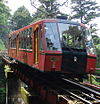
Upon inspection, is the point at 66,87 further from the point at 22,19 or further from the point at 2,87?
the point at 22,19

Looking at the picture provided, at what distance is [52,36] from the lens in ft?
29.5

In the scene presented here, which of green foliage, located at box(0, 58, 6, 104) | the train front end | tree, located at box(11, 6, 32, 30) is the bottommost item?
green foliage, located at box(0, 58, 6, 104)

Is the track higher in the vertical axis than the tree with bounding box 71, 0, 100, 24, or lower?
lower

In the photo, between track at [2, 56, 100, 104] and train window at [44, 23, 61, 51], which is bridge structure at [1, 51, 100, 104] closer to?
track at [2, 56, 100, 104]

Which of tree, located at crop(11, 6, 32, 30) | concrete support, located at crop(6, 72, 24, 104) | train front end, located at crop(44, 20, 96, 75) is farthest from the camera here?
tree, located at crop(11, 6, 32, 30)

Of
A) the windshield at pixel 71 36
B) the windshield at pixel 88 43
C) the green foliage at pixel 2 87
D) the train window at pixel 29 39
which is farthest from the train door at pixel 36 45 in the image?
the green foliage at pixel 2 87

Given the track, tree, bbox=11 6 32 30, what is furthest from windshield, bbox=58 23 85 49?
tree, bbox=11 6 32 30

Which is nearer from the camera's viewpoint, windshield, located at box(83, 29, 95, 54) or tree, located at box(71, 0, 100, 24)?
windshield, located at box(83, 29, 95, 54)

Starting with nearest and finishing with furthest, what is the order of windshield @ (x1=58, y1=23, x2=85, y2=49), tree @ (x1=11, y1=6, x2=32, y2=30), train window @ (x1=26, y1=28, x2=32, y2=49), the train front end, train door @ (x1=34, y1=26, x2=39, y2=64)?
1. the train front end
2. windshield @ (x1=58, y1=23, x2=85, y2=49)
3. train door @ (x1=34, y1=26, x2=39, y2=64)
4. train window @ (x1=26, y1=28, x2=32, y2=49)
5. tree @ (x1=11, y1=6, x2=32, y2=30)

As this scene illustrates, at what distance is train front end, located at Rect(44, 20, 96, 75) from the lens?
28.6 feet

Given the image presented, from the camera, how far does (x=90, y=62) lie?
934cm

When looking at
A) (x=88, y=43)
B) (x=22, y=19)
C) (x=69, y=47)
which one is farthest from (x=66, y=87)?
(x=22, y=19)

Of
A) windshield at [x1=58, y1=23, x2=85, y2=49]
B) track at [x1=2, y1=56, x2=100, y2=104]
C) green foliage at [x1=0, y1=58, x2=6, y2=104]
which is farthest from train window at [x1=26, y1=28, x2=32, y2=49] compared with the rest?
green foliage at [x1=0, y1=58, x2=6, y2=104]

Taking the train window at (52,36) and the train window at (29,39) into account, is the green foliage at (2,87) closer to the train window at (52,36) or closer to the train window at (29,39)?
the train window at (29,39)
